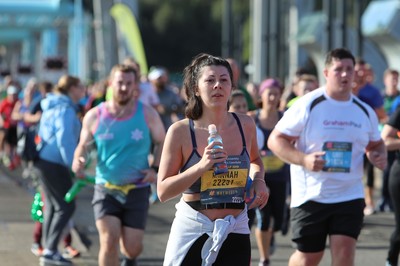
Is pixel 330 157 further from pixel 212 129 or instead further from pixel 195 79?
pixel 212 129

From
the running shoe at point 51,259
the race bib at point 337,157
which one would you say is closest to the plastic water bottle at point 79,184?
the running shoe at point 51,259

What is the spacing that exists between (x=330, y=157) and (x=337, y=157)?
0.05 meters

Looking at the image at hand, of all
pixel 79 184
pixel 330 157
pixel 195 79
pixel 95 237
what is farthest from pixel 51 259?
pixel 195 79

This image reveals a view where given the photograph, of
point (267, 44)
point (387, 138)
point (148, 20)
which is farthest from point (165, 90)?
point (148, 20)

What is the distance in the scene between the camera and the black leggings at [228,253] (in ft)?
20.1

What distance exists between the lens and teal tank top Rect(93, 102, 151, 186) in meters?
8.74

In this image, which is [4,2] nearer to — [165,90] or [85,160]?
[165,90]

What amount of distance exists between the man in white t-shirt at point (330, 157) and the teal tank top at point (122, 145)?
1282 millimetres

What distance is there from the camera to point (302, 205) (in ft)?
25.9

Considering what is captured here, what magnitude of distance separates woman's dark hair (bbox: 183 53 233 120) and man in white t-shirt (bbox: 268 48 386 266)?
1.74 metres

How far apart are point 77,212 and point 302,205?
786 cm

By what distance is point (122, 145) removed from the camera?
8.73 m

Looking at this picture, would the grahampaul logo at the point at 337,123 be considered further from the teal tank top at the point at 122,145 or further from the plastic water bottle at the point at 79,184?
the plastic water bottle at the point at 79,184

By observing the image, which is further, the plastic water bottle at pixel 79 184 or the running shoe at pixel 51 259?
the running shoe at pixel 51 259
